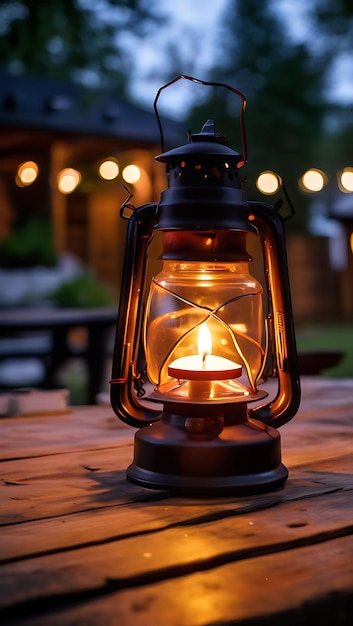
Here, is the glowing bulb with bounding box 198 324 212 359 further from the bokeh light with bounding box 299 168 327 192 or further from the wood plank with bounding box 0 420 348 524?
the bokeh light with bounding box 299 168 327 192

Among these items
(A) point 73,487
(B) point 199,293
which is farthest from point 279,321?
(A) point 73,487

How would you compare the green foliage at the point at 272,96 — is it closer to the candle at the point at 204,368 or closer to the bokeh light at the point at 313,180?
the bokeh light at the point at 313,180

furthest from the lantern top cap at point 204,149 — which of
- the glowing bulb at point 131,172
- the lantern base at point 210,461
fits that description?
the glowing bulb at point 131,172

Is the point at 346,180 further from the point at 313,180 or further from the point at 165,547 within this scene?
the point at 165,547

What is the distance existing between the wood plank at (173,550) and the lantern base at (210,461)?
91 mm

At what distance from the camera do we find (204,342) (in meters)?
1.35

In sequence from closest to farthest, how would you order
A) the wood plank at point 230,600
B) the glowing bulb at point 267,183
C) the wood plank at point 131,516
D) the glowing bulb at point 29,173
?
the wood plank at point 230,600, the wood plank at point 131,516, the glowing bulb at point 267,183, the glowing bulb at point 29,173

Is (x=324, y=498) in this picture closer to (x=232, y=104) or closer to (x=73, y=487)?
(x=73, y=487)

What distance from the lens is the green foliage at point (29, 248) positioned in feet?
35.5

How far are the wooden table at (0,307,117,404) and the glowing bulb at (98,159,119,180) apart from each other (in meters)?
2.77

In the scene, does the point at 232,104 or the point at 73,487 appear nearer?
the point at 73,487

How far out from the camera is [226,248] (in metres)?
1.28

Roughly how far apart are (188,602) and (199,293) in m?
0.71

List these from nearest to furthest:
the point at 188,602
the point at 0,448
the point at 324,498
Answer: the point at 188,602, the point at 324,498, the point at 0,448
